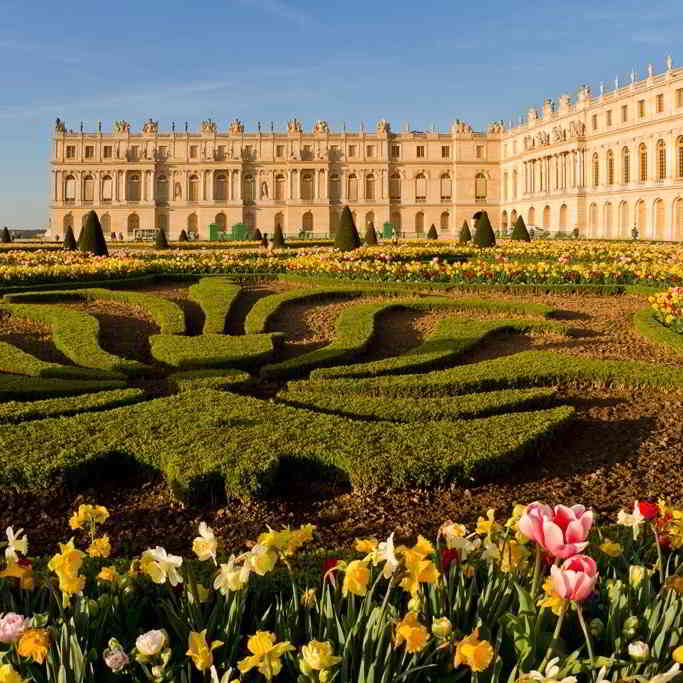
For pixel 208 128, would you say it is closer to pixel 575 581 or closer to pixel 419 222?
pixel 419 222

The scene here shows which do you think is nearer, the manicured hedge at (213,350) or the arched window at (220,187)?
the manicured hedge at (213,350)

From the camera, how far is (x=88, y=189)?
62844 mm

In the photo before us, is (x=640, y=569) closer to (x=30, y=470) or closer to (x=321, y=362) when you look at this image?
(x=30, y=470)

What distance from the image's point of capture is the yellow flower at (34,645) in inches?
78.2

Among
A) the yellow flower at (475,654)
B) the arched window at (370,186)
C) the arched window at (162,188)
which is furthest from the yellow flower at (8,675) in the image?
the arched window at (162,188)

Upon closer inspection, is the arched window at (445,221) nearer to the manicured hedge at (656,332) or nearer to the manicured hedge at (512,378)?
the manicured hedge at (656,332)

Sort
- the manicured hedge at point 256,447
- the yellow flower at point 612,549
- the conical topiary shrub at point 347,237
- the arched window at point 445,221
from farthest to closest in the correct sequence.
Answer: the arched window at point 445,221 < the conical topiary shrub at point 347,237 < the manicured hedge at point 256,447 < the yellow flower at point 612,549

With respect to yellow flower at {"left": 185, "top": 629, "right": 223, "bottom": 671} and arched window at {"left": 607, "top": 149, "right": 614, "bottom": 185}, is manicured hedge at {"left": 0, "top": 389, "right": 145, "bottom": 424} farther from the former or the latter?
arched window at {"left": 607, "top": 149, "right": 614, "bottom": 185}

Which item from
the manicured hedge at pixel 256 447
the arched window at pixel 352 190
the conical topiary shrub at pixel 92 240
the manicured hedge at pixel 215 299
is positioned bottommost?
the manicured hedge at pixel 256 447

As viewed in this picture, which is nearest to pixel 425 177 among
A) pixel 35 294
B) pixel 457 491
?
pixel 35 294

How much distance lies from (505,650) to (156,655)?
1001mm

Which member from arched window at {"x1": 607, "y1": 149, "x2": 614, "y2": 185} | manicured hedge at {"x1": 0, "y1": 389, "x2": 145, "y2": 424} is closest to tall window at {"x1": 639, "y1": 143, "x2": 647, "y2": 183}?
arched window at {"x1": 607, "y1": 149, "x2": 614, "y2": 185}

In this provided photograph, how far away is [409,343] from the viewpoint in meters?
8.93

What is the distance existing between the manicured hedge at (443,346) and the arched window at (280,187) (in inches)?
2213
